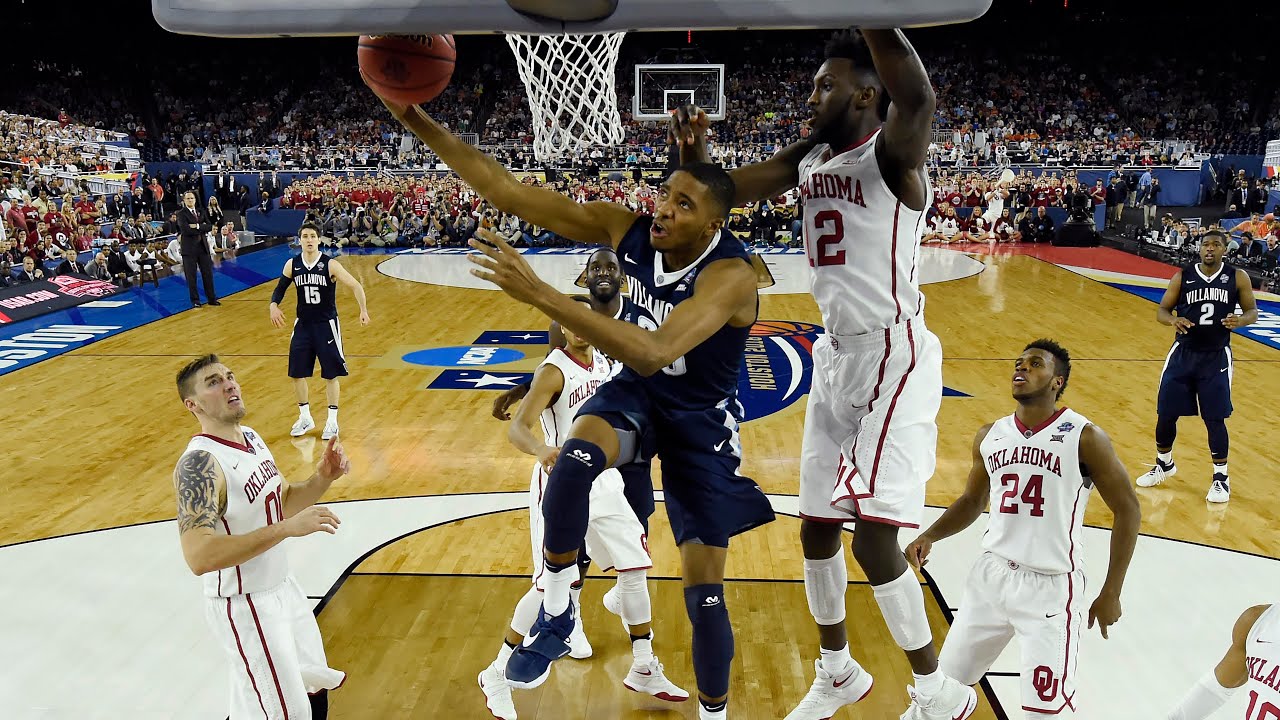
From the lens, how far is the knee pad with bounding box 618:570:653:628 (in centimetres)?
416

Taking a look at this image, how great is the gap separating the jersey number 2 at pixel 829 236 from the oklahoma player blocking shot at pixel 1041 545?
75 cm

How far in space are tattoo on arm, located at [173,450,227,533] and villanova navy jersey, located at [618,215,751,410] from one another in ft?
4.70

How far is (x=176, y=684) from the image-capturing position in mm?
4262

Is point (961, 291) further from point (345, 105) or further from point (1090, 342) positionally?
point (345, 105)

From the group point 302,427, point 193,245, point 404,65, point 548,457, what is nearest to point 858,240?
point 548,457

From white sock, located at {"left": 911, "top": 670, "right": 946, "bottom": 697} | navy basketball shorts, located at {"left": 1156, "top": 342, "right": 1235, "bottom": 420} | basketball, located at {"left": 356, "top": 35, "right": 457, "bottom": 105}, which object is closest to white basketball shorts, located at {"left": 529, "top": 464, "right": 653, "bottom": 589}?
white sock, located at {"left": 911, "top": 670, "right": 946, "bottom": 697}

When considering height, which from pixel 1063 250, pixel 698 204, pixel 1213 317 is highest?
pixel 698 204

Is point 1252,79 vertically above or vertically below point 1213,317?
above

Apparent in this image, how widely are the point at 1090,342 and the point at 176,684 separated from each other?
1092 centimetres

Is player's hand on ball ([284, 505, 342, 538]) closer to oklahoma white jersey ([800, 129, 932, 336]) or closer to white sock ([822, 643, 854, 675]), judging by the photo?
oklahoma white jersey ([800, 129, 932, 336])

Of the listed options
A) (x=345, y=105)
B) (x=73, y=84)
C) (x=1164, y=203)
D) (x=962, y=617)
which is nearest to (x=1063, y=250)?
(x=1164, y=203)

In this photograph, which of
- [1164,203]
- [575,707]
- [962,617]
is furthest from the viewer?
[1164,203]

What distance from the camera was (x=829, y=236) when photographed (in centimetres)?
346

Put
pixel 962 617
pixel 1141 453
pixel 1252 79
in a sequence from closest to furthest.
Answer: pixel 962 617 → pixel 1141 453 → pixel 1252 79
